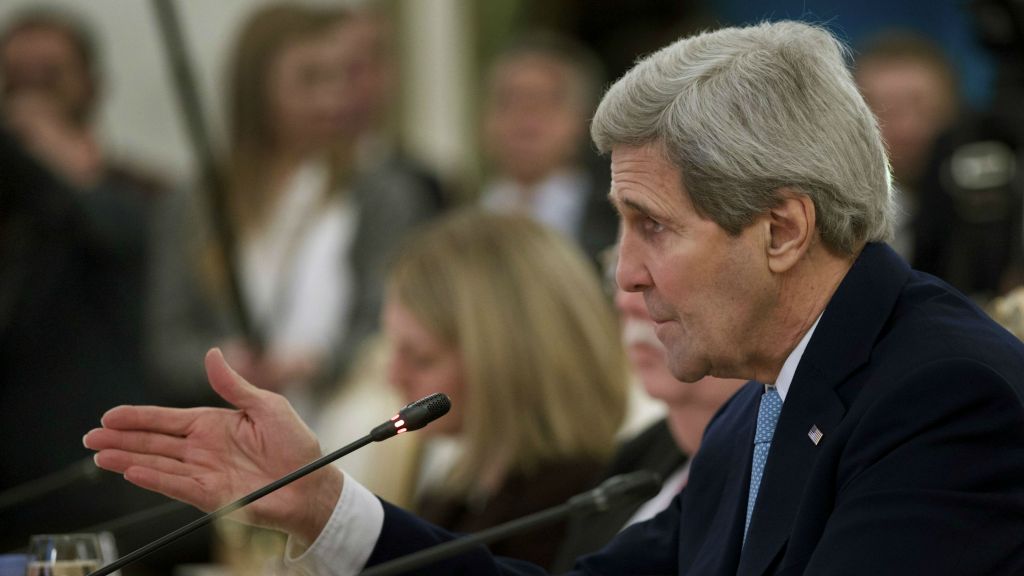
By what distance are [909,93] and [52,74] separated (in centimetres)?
299

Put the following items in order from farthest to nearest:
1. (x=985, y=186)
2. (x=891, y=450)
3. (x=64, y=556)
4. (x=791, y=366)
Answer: (x=985, y=186) → (x=64, y=556) → (x=791, y=366) → (x=891, y=450)

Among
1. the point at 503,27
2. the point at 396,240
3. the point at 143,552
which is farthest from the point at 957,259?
the point at 503,27

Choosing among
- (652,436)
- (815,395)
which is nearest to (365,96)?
(652,436)

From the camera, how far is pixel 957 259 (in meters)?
4.43

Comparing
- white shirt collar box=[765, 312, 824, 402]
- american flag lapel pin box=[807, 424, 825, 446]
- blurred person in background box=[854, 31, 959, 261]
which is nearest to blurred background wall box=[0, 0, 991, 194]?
blurred person in background box=[854, 31, 959, 261]

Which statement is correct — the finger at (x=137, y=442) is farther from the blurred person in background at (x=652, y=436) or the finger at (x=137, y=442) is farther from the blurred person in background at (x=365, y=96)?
the blurred person in background at (x=365, y=96)

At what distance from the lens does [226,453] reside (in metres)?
2.46

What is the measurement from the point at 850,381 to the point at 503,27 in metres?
7.51

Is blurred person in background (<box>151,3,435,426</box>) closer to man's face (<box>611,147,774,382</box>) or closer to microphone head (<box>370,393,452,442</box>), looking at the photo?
microphone head (<box>370,393,452,442</box>)

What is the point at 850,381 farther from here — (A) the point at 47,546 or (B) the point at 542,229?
(B) the point at 542,229

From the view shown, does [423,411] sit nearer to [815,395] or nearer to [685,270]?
[685,270]

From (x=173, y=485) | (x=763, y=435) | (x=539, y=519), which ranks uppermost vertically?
(x=173, y=485)

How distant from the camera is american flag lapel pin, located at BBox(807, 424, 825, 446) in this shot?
217 cm

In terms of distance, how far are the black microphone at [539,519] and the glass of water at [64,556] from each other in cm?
48
